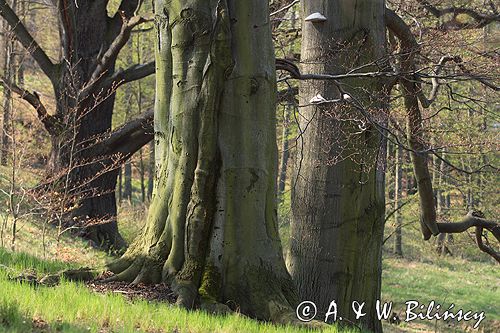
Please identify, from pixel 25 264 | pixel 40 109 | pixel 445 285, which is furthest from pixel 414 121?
pixel 445 285

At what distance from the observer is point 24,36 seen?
12.1 metres

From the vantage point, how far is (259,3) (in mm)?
5184

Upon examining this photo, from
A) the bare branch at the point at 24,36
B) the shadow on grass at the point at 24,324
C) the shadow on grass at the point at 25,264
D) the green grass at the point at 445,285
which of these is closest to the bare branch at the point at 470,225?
the green grass at the point at 445,285

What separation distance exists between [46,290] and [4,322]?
0.86 m

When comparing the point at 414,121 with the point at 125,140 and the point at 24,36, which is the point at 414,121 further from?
the point at 24,36

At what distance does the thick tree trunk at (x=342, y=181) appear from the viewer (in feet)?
21.9

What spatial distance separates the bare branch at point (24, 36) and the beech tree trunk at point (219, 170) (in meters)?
7.72

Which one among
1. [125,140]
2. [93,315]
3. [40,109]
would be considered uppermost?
[40,109]

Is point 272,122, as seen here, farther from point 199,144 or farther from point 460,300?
point 460,300

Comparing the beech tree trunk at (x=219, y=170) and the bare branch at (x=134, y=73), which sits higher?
the bare branch at (x=134, y=73)

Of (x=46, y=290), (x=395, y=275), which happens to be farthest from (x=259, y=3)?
(x=395, y=275)

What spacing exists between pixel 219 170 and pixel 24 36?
8.64 m

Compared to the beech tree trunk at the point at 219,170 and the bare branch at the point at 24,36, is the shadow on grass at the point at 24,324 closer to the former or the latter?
the beech tree trunk at the point at 219,170

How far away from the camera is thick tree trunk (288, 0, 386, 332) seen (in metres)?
6.67
